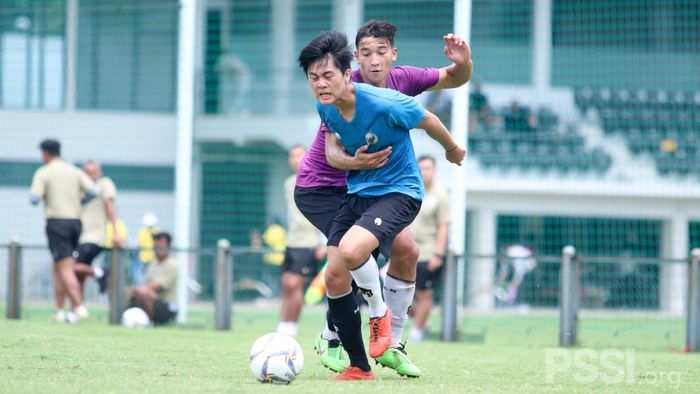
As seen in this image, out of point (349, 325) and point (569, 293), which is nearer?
point (349, 325)

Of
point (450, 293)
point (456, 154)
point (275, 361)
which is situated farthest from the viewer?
point (450, 293)

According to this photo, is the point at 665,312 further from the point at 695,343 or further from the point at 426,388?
the point at 426,388

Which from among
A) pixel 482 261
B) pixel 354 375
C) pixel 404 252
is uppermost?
pixel 404 252

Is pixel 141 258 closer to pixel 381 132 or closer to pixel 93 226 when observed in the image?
pixel 93 226

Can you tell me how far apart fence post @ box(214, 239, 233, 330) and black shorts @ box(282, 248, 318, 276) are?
4.02ft

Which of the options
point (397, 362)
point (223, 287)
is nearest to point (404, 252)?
point (397, 362)

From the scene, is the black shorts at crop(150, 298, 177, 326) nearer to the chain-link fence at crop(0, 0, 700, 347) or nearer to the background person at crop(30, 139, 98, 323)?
the background person at crop(30, 139, 98, 323)

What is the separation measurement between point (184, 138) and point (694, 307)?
7380 millimetres

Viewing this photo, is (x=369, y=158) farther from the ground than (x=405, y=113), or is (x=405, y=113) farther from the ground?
(x=405, y=113)

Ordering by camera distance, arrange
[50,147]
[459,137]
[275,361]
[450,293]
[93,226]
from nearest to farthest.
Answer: [275,361] < [450,293] < [50,147] < [459,137] < [93,226]

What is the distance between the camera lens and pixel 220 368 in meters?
7.99

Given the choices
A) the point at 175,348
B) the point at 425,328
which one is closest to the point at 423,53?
the point at 425,328

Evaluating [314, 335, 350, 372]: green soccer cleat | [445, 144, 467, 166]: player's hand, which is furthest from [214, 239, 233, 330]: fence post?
[445, 144, 467, 166]: player's hand

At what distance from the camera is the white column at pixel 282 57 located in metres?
26.7
